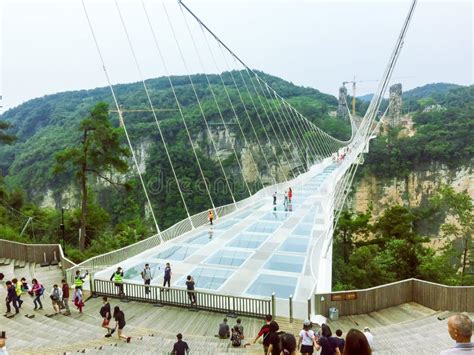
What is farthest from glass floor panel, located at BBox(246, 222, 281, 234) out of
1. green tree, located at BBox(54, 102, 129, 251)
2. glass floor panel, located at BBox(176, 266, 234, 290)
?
green tree, located at BBox(54, 102, 129, 251)

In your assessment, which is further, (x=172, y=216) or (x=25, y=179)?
(x=25, y=179)

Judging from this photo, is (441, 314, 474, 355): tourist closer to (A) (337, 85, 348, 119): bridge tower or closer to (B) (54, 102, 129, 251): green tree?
(B) (54, 102, 129, 251): green tree

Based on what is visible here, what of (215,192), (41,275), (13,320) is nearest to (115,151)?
(41,275)

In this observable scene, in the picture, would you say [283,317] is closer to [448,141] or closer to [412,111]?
[448,141]

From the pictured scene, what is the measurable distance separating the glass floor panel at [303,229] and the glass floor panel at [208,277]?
4.82 meters

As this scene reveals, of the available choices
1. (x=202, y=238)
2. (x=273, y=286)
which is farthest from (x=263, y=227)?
(x=273, y=286)

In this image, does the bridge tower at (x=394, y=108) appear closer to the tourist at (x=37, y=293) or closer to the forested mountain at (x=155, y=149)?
the forested mountain at (x=155, y=149)

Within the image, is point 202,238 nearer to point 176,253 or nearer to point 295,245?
point 176,253

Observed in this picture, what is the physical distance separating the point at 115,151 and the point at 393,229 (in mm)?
23055

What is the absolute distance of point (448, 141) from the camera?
202 ft

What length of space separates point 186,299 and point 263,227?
25.9ft

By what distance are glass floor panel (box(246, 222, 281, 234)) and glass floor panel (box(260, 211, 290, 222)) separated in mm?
915

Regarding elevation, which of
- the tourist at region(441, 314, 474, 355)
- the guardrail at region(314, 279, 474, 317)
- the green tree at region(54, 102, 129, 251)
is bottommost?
the guardrail at region(314, 279, 474, 317)

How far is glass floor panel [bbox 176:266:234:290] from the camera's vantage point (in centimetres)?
1045
